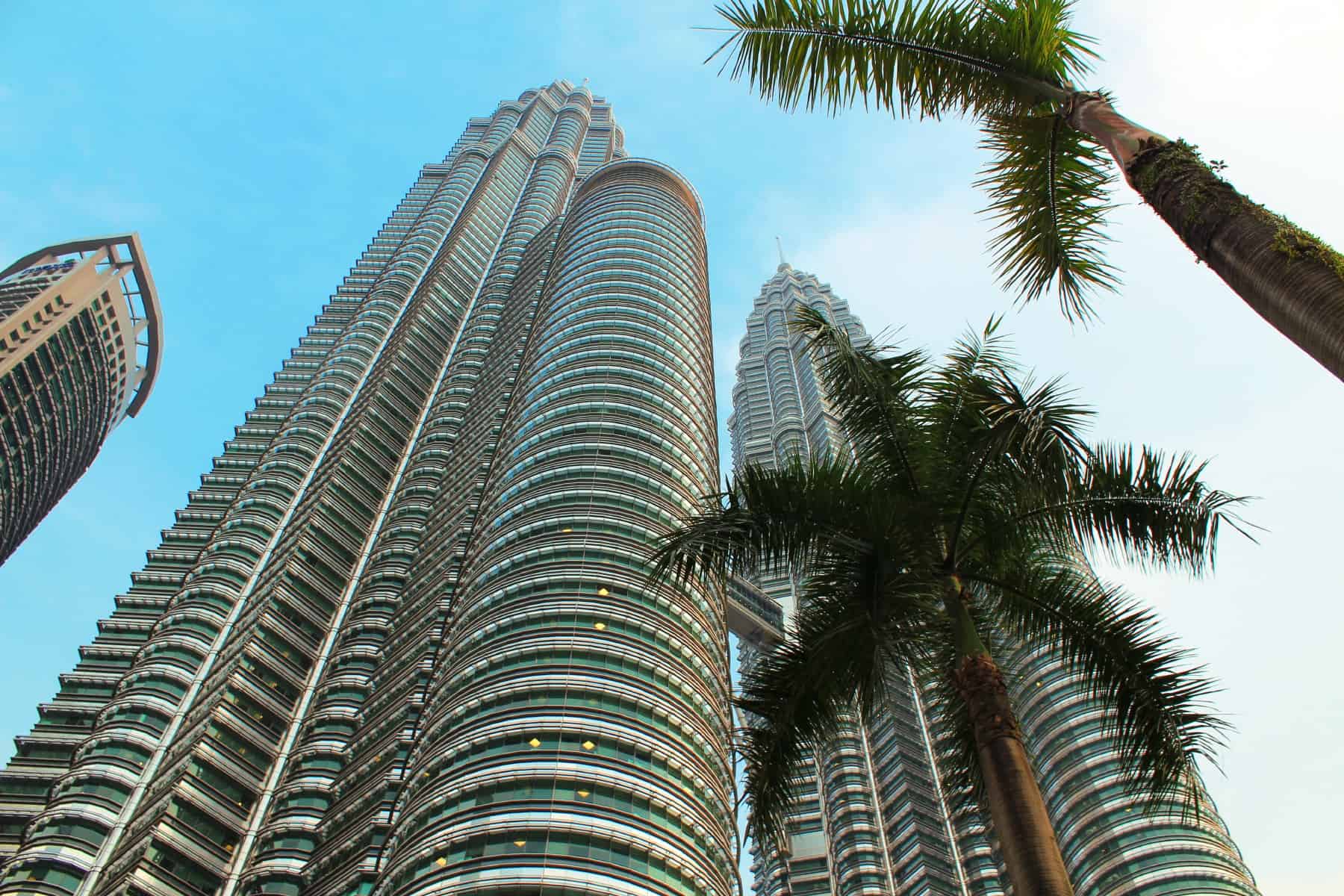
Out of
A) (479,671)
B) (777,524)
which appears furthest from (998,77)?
(479,671)

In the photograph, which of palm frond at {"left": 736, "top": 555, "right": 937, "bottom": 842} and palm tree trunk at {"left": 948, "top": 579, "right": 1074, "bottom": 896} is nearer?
palm tree trunk at {"left": 948, "top": 579, "right": 1074, "bottom": 896}

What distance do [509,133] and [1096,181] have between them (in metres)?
188

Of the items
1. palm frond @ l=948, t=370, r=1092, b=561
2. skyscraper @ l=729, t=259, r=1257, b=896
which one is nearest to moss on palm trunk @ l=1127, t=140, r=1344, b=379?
palm frond @ l=948, t=370, r=1092, b=561

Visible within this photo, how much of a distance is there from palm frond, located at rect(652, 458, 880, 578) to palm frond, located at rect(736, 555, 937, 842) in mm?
377

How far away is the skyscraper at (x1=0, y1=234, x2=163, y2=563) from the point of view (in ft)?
352

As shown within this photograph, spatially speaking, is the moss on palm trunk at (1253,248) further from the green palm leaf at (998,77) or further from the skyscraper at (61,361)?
the skyscraper at (61,361)

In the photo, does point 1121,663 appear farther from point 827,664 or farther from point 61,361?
point 61,361

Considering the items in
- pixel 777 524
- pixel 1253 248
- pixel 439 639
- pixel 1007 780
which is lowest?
pixel 1007 780

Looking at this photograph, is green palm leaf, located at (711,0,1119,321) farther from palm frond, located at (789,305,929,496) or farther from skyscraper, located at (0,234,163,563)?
skyscraper, located at (0,234,163,563)

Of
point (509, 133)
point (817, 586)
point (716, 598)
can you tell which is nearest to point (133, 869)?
point (716, 598)

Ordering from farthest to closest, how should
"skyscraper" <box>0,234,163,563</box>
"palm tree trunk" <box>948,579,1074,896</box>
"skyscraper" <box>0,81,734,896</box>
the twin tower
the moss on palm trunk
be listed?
"skyscraper" <box>0,234,163,563</box> < the twin tower < "skyscraper" <box>0,81,734,896</box> < "palm tree trunk" <box>948,579,1074,896</box> < the moss on palm trunk

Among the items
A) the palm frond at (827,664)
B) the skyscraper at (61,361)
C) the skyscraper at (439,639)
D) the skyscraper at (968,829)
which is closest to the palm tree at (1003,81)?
the palm frond at (827,664)

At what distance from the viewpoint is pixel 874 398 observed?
555 inches

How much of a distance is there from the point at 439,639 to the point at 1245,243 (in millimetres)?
65096
